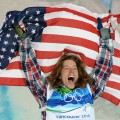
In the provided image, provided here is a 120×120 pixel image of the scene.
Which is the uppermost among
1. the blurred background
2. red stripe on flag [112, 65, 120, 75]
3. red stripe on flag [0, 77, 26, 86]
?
red stripe on flag [112, 65, 120, 75]

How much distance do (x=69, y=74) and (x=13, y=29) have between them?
29cm

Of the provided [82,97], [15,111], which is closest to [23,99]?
[15,111]

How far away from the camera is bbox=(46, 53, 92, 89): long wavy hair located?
56.4 inches

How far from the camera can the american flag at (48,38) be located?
1477mm

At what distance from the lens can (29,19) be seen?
59.0 inches

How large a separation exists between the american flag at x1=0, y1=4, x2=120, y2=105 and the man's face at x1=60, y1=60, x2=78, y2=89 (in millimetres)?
64

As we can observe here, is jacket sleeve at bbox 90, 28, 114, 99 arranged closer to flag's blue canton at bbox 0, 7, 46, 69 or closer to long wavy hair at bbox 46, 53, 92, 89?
long wavy hair at bbox 46, 53, 92, 89

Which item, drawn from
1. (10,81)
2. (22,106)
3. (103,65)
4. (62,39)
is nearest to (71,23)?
(62,39)

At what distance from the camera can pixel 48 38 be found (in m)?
1.48

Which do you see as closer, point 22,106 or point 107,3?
point 22,106

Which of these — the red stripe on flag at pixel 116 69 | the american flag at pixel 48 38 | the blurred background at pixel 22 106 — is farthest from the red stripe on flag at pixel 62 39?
the blurred background at pixel 22 106

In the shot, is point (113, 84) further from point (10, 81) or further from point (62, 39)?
point (10, 81)

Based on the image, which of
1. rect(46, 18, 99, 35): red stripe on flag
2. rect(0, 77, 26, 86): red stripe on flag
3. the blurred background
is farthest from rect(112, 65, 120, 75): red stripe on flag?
rect(0, 77, 26, 86): red stripe on flag

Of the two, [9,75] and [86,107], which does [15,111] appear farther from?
[86,107]
